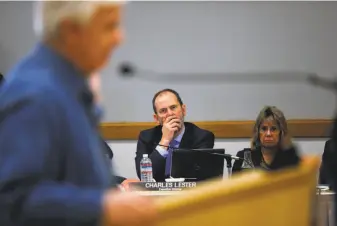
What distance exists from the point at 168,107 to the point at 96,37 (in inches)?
112

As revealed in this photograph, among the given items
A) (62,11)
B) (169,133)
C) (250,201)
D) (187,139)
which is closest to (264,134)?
(187,139)

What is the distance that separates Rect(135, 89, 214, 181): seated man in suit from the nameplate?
424 millimetres

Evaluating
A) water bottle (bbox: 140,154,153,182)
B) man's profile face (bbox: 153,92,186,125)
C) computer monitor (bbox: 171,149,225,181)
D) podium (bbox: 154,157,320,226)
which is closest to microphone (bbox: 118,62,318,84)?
man's profile face (bbox: 153,92,186,125)

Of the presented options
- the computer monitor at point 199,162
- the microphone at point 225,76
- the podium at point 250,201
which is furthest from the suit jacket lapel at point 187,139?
the podium at point 250,201

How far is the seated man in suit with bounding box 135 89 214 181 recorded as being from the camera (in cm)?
377

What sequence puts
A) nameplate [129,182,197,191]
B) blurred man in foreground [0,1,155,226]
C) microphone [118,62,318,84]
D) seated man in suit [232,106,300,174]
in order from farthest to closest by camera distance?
1. microphone [118,62,318,84]
2. seated man in suit [232,106,300,174]
3. nameplate [129,182,197,191]
4. blurred man in foreground [0,1,155,226]

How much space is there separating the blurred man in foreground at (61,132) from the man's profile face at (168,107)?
9.08 ft

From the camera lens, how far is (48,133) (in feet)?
3.15

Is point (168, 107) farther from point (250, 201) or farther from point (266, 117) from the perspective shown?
point (250, 201)

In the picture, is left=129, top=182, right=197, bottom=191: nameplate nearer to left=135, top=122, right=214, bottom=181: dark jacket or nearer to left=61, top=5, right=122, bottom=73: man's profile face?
left=135, top=122, right=214, bottom=181: dark jacket

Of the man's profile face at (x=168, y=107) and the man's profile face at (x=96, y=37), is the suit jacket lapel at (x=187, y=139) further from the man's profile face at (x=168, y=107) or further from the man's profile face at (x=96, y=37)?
the man's profile face at (x=96, y=37)

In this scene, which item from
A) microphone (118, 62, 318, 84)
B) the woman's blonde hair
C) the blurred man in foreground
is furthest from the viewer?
microphone (118, 62, 318, 84)

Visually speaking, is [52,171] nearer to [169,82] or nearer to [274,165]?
[274,165]

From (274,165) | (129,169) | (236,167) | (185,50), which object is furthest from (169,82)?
(274,165)
